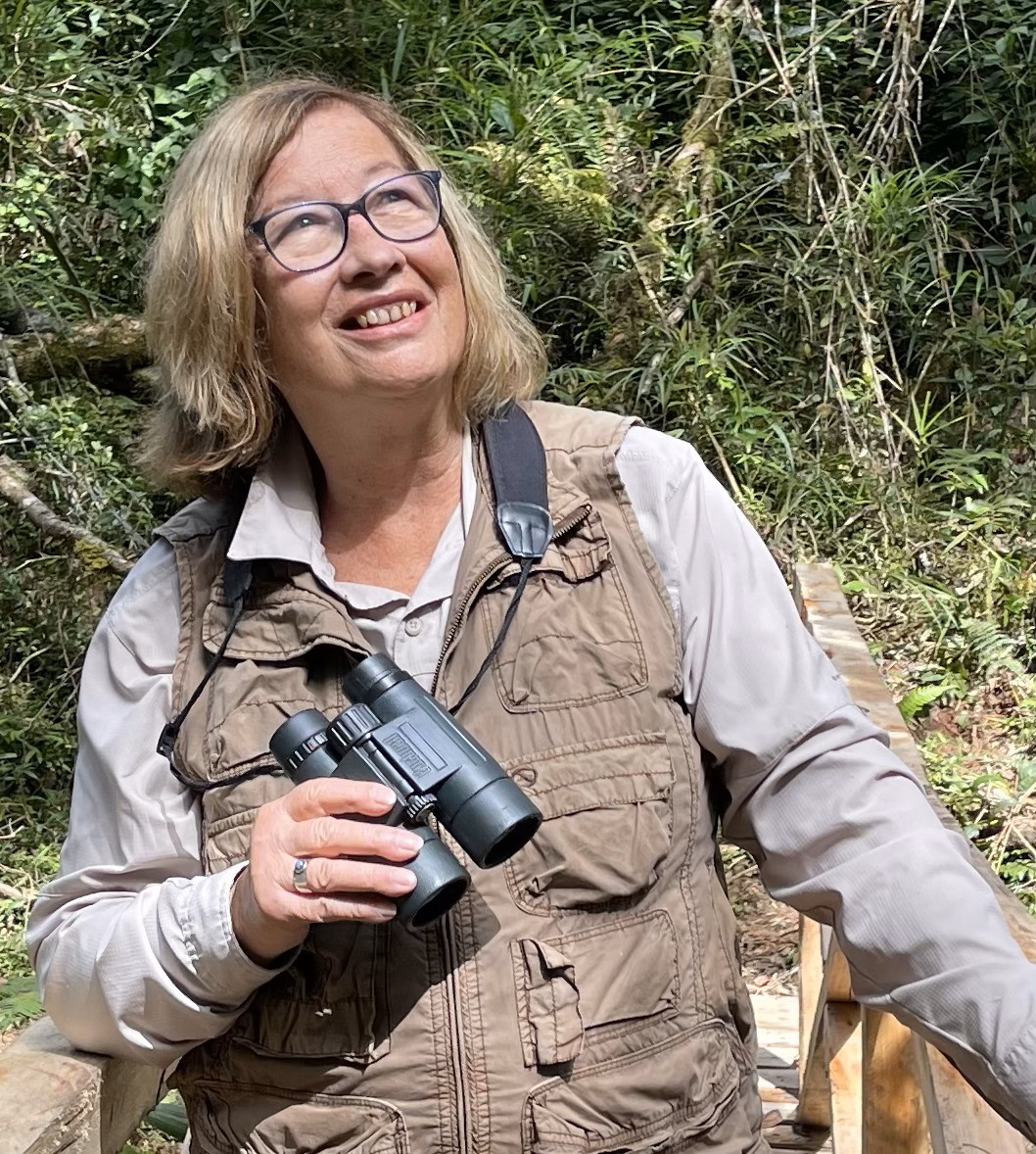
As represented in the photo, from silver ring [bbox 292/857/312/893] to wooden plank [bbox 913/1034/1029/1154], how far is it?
661 millimetres

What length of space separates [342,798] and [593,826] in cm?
32

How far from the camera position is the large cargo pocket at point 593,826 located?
4.95 ft

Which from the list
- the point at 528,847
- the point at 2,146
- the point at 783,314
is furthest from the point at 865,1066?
the point at 2,146

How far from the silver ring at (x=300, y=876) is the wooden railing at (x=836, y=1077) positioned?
385mm

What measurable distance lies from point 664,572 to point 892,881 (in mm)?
456

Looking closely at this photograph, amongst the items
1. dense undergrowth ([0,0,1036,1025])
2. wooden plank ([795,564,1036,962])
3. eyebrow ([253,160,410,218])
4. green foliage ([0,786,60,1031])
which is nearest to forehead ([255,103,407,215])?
eyebrow ([253,160,410,218])

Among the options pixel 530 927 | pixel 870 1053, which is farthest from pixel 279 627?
pixel 870 1053

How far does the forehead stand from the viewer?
1761 mm

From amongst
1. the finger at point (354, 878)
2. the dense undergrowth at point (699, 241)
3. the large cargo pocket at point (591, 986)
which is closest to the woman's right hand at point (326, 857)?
the finger at point (354, 878)

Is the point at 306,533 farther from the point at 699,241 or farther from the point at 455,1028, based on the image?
the point at 699,241

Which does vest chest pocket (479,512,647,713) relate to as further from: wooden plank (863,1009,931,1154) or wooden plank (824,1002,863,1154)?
wooden plank (824,1002,863,1154)

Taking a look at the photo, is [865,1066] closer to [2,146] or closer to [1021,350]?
[1021,350]

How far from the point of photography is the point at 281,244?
175 cm

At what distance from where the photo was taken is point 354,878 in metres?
1.35
